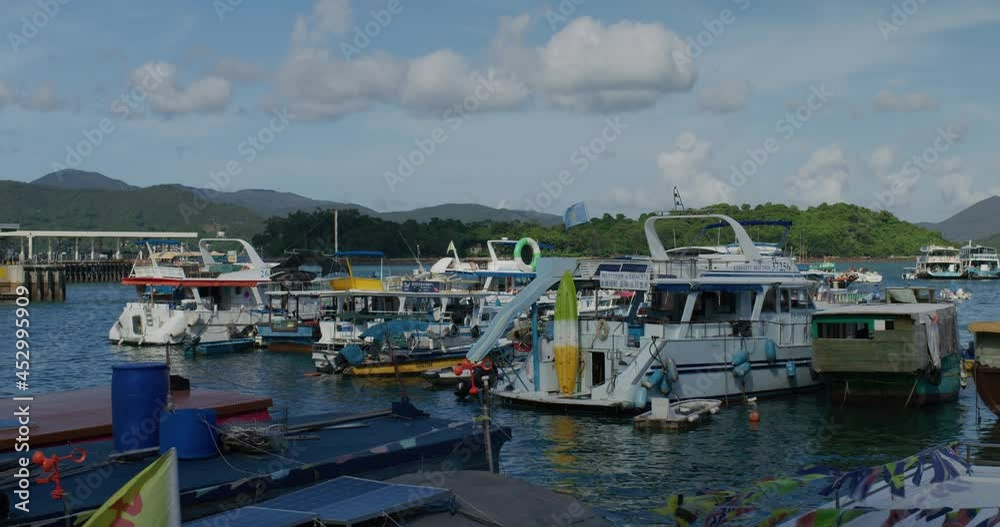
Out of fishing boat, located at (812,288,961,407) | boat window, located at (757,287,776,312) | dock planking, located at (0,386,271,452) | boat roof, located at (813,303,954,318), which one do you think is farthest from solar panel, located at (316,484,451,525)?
boat window, located at (757,287,776,312)

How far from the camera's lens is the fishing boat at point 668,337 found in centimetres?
2981

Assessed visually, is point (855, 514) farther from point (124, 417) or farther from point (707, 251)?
point (707, 251)

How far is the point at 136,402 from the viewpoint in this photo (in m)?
14.9

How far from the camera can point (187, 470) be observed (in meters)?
14.3

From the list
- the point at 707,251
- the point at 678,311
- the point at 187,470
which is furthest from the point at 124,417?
the point at 707,251

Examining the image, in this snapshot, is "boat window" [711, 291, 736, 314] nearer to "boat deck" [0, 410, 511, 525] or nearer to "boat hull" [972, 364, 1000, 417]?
"boat hull" [972, 364, 1000, 417]

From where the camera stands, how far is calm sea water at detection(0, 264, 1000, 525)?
2219 cm

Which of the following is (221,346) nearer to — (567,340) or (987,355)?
(567,340)

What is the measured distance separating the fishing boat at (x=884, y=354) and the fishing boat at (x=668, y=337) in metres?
2.26

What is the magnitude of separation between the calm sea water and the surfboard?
1.85 metres

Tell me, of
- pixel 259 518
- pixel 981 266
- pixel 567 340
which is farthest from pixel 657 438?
pixel 981 266

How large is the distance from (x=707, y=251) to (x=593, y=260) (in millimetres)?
8053

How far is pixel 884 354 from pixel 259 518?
75.8ft

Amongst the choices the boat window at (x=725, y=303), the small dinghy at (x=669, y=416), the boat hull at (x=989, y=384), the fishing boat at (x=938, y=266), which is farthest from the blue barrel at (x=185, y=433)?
the fishing boat at (x=938, y=266)
